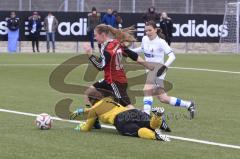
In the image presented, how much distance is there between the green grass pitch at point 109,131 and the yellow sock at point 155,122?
0.94ft

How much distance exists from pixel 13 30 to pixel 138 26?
7.35m

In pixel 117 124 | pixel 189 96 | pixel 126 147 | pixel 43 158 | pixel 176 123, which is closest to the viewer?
pixel 43 158

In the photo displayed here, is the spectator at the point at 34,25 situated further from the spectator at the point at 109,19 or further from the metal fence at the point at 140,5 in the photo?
the metal fence at the point at 140,5

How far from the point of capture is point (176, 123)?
1305cm

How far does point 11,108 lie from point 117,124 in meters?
4.09

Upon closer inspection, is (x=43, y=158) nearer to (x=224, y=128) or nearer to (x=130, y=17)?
(x=224, y=128)

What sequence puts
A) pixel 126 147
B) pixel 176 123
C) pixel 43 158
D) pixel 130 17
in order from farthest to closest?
pixel 130 17 → pixel 176 123 → pixel 126 147 → pixel 43 158

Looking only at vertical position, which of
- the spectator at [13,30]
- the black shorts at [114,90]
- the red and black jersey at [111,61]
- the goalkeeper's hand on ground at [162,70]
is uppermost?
the red and black jersey at [111,61]

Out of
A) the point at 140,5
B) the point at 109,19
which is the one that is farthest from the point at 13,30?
the point at 140,5

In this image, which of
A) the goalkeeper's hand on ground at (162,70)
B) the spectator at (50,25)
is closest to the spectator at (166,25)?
the spectator at (50,25)

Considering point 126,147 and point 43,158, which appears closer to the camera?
point 43,158

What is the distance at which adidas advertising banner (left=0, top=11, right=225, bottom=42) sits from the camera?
38812 millimetres

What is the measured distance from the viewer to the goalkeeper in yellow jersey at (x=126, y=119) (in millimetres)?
10906

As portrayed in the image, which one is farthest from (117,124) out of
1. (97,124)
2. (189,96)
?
(189,96)
